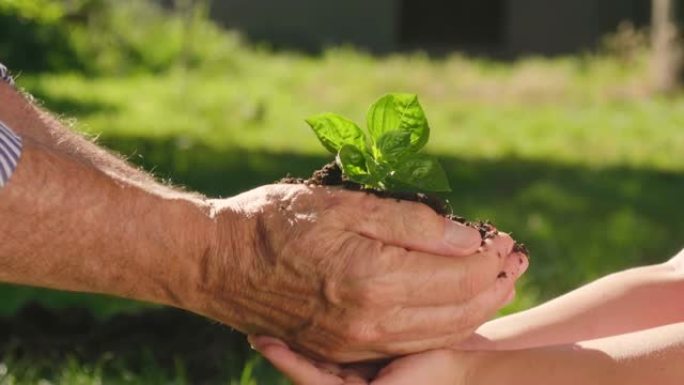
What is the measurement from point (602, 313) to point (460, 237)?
613mm

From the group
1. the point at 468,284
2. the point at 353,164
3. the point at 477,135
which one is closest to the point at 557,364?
the point at 468,284

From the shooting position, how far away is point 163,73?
10.7m

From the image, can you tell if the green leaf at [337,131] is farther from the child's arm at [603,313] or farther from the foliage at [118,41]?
the foliage at [118,41]

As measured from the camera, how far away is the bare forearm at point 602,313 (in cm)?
289

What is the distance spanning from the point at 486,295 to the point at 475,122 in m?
6.47

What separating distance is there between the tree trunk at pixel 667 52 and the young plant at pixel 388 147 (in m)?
7.67

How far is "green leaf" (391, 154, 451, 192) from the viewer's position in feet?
8.03

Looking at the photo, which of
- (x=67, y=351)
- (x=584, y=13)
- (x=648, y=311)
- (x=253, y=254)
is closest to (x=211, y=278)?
(x=253, y=254)

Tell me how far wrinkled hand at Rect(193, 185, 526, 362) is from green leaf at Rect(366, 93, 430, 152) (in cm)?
12

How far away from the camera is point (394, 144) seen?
246 cm

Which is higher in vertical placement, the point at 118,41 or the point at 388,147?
the point at 388,147

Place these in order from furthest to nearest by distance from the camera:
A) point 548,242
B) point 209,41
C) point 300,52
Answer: point 300,52 < point 209,41 < point 548,242

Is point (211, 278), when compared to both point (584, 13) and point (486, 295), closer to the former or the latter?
point (486, 295)

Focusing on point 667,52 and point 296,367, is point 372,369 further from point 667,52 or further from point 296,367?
point 667,52
